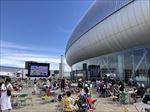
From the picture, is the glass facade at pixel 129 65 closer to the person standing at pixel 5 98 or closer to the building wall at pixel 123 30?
the building wall at pixel 123 30

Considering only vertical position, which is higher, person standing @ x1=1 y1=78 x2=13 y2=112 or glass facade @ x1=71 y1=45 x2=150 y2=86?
glass facade @ x1=71 y1=45 x2=150 y2=86

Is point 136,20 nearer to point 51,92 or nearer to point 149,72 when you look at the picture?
point 149,72

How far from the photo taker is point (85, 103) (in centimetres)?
972

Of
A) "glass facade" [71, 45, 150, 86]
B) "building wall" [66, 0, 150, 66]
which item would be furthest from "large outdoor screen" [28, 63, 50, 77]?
"building wall" [66, 0, 150, 66]

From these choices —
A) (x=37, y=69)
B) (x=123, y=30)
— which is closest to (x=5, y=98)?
(x=37, y=69)

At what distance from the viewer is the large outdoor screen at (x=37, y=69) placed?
2343cm

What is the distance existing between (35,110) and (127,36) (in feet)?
73.7

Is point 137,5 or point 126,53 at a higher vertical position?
point 137,5

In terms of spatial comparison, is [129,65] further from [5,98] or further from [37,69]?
[5,98]

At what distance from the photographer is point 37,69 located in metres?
24.0

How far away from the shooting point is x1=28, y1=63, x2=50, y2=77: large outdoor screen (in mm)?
23427

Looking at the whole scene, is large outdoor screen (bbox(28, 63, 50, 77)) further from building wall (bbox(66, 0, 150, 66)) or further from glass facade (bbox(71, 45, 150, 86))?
building wall (bbox(66, 0, 150, 66))

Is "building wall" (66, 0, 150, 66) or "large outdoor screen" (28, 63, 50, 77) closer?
"large outdoor screen" (28, 63, 50, 77)

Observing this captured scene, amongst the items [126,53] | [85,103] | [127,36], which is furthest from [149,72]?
[85,103]
